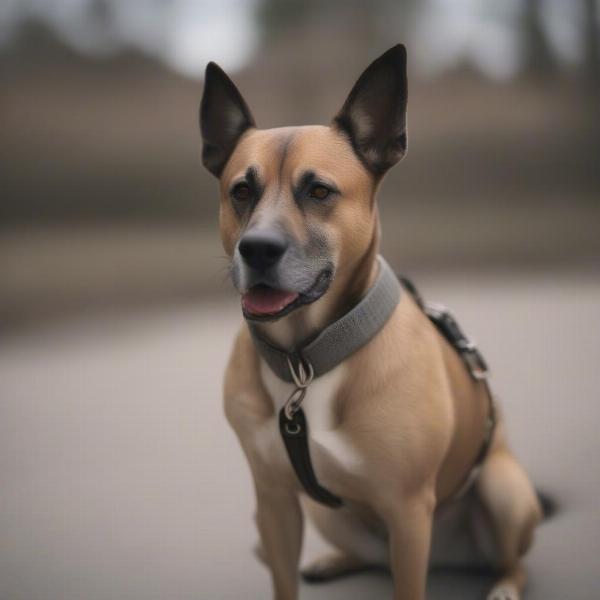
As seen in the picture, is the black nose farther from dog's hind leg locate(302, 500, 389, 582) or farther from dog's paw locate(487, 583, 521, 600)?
dog's paw locate(487, 583, 521, 600)

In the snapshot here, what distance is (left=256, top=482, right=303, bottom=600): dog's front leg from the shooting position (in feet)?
5.47

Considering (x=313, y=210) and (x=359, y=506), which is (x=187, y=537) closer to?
(x=359, y=506)

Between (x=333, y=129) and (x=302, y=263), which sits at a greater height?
(x=333, y=129)

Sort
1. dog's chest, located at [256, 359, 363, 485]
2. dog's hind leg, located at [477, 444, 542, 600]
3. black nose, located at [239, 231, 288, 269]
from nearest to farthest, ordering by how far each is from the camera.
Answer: black nose, located at [239, 231, 288, 269] < dog's chest, located at [256, 359, 363, 485] < dog's hind leg, located at [477, 444, 542, 600]

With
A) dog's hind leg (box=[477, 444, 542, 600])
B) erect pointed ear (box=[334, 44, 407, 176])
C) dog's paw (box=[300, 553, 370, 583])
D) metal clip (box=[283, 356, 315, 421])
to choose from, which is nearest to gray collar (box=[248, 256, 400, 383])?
metal clip (box=[283, 356, 315, 421])

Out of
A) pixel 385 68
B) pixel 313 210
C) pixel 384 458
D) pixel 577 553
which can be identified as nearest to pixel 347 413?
pixel 384 458

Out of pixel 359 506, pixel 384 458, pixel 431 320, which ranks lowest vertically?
pixel 359 506

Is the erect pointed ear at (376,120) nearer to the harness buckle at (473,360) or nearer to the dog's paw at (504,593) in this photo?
the harness buckle at (473,360)

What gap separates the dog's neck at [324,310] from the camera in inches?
59.7

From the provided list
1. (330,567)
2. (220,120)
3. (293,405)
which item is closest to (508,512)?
(330,567)

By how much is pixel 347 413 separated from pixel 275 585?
0.53 meters

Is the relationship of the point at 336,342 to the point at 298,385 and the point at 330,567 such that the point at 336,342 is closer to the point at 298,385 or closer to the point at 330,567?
the point at 298,385

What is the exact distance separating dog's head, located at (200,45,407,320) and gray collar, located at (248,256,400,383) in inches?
3.2

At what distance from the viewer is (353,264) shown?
4.88 ft
